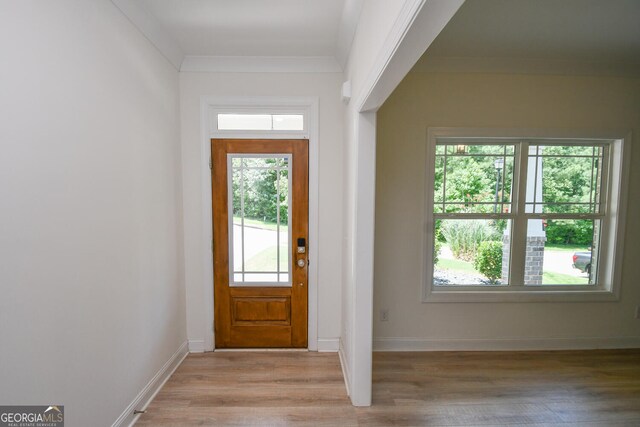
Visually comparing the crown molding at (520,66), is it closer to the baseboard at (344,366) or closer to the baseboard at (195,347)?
the baseboard at (344,366)

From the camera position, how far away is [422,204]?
9.66ft

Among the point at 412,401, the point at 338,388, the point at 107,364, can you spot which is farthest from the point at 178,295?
the point at 412,401

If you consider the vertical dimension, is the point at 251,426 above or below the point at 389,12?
below

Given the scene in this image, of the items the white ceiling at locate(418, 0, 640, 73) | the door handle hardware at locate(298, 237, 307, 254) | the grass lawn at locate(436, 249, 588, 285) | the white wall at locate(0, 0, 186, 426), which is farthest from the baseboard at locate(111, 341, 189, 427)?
the white ceiling at locate(418, 0, 640, 73)

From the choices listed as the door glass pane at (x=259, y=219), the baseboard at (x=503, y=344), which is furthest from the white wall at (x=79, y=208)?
the baseboard at (x=503, y=344)

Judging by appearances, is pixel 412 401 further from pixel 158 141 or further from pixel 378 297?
pixel 158 141

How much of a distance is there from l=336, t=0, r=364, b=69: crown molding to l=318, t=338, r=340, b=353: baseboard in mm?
2661

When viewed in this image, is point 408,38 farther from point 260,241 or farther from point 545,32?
point 260,241

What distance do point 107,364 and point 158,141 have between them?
1.62 m

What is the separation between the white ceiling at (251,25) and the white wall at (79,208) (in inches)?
12.1

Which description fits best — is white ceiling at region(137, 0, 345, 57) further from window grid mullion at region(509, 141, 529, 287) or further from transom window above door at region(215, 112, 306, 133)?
window grid mullion at region(509, 141, 529, 287)

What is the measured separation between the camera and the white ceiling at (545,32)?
1.98m

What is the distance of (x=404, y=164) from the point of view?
9.55 feet

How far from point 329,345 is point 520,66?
10.7 feet
